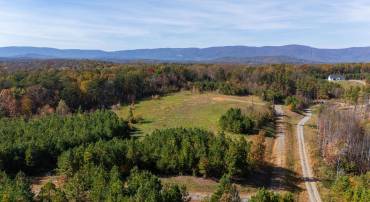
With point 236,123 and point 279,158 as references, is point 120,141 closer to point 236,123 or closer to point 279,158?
point 279,158

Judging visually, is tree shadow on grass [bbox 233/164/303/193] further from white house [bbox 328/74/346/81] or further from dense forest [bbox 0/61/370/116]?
white house [bbox 328/74/346/81]

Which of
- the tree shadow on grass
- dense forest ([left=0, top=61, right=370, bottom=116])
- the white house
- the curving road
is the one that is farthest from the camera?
the white house

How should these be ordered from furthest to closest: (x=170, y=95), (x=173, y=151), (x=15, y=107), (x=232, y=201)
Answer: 1. (x=170, y=95)
2. (x=15, y=107)
3. (x=173, y=151)
4. (x=232, y=201)

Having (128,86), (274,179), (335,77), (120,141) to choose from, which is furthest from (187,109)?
(335,77)

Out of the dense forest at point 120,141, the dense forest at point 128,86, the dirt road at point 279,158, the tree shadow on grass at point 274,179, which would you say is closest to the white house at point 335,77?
the dense forest at point 128,86

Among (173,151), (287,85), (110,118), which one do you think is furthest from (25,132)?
(287,85)

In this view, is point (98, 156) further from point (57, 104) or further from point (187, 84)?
point (187, 84)

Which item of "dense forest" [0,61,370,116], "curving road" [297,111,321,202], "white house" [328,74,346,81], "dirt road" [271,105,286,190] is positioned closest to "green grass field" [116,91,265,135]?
"dense forest" [0,61,370,116]
